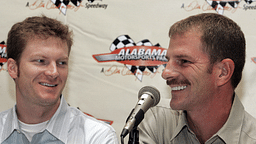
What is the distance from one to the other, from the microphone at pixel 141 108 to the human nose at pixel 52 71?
21.2 inches

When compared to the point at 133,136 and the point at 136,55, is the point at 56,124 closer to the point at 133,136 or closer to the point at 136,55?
the point at 133,136

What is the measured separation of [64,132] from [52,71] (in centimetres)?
36

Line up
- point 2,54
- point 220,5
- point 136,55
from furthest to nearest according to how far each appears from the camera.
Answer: point 2,54
point 136,55
point 220,5

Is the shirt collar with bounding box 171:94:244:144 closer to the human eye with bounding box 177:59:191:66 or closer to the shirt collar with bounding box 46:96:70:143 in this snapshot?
the human eye with bounding box 177:59:191:66

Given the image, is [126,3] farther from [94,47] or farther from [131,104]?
[131,104]

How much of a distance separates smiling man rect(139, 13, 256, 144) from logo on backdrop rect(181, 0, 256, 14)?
0.52 m

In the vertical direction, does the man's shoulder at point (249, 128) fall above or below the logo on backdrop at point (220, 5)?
below

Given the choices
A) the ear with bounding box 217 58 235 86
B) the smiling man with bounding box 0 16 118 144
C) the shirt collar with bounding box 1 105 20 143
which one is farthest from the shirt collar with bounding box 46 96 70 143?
the ear with bounding box 217 58 235 86

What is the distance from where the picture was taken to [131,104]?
2.06 metres

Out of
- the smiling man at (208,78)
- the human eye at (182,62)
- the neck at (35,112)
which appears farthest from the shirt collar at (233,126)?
the neck at (35,112)

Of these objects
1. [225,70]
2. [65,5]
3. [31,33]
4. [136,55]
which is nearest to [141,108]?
[225,70]

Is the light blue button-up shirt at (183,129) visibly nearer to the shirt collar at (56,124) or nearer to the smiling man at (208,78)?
the smiling man at (208,78)

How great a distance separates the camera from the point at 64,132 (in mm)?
1452

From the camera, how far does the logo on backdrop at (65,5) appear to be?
2.12m
